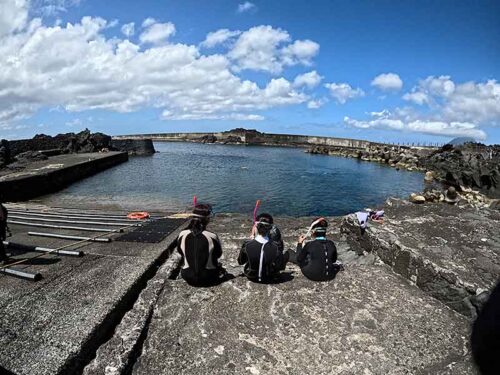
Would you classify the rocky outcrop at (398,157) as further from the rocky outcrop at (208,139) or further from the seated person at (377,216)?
the rocky outcrop at (208,139)

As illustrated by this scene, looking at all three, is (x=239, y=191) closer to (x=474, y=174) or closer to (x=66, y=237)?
(x=66, y=237)

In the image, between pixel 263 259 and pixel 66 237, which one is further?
pixel 66 237

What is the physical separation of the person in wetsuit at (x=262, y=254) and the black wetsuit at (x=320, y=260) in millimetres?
494

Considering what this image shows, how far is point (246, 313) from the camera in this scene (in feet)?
15.0

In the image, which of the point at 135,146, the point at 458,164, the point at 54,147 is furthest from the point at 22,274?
the point at 135,146

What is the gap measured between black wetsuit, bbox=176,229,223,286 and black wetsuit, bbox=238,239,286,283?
1.52 feet

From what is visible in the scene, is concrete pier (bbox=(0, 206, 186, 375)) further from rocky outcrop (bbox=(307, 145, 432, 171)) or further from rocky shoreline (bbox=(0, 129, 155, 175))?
rocky outcrop (bbox=(307, 145, 432, 171))

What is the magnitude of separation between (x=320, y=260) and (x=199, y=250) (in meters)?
1.94

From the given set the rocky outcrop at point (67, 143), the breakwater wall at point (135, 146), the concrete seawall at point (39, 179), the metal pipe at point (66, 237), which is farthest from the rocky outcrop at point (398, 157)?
the metal pipe at point (66, 237)

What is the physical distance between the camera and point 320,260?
529cm

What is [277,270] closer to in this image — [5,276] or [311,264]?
[311,264]

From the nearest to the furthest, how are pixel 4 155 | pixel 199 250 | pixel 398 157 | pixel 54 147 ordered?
pixel 199 250 < pixel 4 155 < pixel 54 147 < pixel 398 157

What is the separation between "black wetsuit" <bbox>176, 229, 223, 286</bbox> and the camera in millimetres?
4855

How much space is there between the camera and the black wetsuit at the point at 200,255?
486 centimetres
